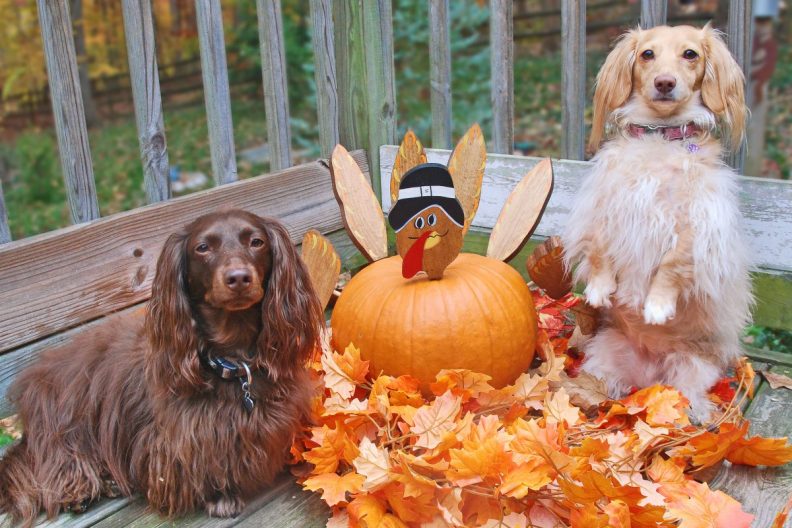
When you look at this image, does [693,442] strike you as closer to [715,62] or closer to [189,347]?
[715,62]

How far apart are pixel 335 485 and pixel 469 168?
1511mm

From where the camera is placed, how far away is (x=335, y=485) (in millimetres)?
2344

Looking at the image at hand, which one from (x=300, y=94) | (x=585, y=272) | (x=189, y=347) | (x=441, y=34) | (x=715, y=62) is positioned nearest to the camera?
(x=189, y=347)

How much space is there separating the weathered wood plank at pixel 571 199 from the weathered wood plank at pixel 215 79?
3.36 ft

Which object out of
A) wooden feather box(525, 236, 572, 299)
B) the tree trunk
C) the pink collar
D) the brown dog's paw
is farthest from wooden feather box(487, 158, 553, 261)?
the tree trunk

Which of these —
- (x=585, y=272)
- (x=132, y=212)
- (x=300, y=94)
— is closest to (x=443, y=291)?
(x=585, y=272)

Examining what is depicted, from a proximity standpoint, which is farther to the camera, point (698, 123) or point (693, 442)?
point (698, 123)

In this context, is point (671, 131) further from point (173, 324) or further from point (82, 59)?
point (82, 59)

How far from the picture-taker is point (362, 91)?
4.11 meters

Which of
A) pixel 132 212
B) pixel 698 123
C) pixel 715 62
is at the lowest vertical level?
pixel 132 212

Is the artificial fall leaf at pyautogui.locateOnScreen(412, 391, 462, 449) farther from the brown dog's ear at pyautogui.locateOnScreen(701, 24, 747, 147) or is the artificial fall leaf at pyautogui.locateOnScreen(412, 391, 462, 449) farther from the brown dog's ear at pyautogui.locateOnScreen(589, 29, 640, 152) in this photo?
the brown dog's ear at pyautogui.locateOnScreen(701, 24, 747, 147)

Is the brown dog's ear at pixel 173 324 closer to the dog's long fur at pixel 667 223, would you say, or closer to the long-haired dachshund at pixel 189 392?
the long-haired dachshund at pixel 189 392

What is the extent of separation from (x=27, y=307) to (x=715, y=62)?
2687mm

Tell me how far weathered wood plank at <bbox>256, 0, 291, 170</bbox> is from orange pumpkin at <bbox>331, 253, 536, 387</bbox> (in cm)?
123
